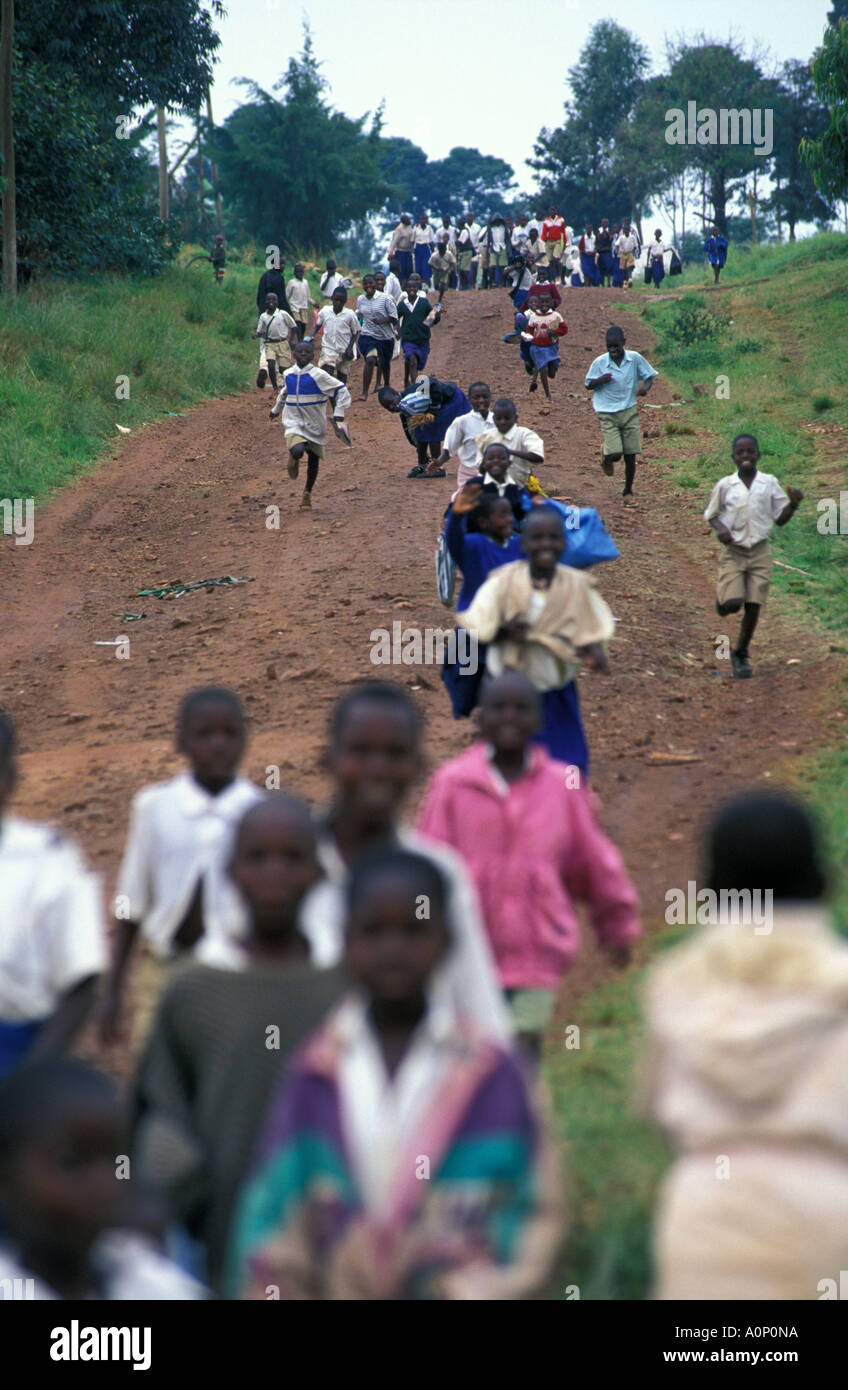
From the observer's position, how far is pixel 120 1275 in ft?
7.70

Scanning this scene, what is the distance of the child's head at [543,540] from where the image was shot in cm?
575

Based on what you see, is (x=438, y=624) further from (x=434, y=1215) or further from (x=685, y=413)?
(x=685, y=413)

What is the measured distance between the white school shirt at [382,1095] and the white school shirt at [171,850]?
1555mm

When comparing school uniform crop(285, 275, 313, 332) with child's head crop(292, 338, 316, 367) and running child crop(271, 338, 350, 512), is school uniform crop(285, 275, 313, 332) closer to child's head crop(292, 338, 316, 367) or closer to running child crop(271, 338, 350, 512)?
running child crop(271, 338, 350, 512)

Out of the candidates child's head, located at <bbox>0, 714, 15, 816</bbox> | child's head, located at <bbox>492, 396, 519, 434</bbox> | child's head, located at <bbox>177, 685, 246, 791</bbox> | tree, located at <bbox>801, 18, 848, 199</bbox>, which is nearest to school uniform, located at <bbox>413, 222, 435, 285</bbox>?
tree, located at <bbox>801, 18, 848, 199</bbox>

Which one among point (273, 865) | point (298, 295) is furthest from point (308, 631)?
point (298, 295)

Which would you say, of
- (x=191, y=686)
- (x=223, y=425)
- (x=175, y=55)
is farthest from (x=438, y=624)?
(x=175, y=55)

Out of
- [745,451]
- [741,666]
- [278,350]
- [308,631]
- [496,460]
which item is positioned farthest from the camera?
[278,350]

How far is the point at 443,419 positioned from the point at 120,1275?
12.7 meters

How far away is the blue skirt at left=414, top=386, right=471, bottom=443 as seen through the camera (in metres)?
14.1

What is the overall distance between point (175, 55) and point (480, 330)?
7.96 meters

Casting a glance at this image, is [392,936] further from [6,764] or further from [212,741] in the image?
[212,741]

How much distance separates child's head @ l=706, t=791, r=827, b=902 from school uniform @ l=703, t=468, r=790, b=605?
23.1ft

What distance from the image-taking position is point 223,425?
1911cm
